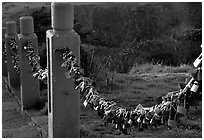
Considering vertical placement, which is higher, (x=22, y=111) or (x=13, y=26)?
(x=13, y=26)

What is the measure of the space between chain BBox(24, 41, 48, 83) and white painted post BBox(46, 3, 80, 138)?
0.28 meters

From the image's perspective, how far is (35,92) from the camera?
4.49 m

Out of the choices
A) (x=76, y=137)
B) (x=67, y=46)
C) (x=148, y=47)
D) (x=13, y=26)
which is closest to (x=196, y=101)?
(x=67, y=46)

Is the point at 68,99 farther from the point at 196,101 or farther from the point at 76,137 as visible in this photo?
the point at 196,101

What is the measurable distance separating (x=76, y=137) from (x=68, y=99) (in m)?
0.42

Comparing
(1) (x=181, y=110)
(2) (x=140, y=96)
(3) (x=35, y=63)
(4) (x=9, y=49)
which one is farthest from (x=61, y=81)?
(4) (x=9, y=49)

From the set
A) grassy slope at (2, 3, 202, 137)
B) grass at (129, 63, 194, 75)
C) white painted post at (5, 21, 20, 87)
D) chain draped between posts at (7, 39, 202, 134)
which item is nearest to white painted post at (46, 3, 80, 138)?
chain draped between posts at (7, 39, 202, 134)

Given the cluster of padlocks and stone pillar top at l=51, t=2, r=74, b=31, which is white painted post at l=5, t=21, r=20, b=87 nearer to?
stone pillar top at l=51, t=2, r=74, b=31

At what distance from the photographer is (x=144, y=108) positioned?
223 cm

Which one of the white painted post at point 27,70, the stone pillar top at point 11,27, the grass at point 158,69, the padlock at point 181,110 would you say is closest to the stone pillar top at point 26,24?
the white painted post at point 27,70

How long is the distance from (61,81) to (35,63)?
905 mm

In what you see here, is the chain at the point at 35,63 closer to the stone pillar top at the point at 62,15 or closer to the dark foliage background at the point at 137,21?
the stone pillar top at the point at 62,15

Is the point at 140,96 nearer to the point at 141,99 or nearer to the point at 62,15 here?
the point at 141,99

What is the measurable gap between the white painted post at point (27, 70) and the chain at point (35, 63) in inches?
3.4
